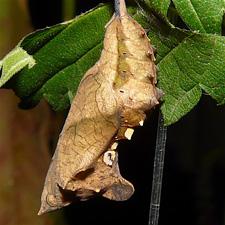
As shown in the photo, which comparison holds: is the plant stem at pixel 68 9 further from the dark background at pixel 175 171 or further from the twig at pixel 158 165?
the twig at pixel 158 165

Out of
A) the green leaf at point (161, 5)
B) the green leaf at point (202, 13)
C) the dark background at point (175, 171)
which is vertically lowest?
the dark background at point (175, 171)

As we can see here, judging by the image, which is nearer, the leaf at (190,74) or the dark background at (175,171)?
the leaf at (190,74)

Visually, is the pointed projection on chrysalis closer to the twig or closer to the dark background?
the twig

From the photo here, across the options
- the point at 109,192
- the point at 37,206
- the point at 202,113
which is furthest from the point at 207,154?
the point at 109,192

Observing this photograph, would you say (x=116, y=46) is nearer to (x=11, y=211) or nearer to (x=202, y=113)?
(x=11, y=211)

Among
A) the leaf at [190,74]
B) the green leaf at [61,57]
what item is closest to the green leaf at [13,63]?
the green leaf at [61,57]

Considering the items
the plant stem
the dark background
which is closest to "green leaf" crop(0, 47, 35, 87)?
the plant stem
